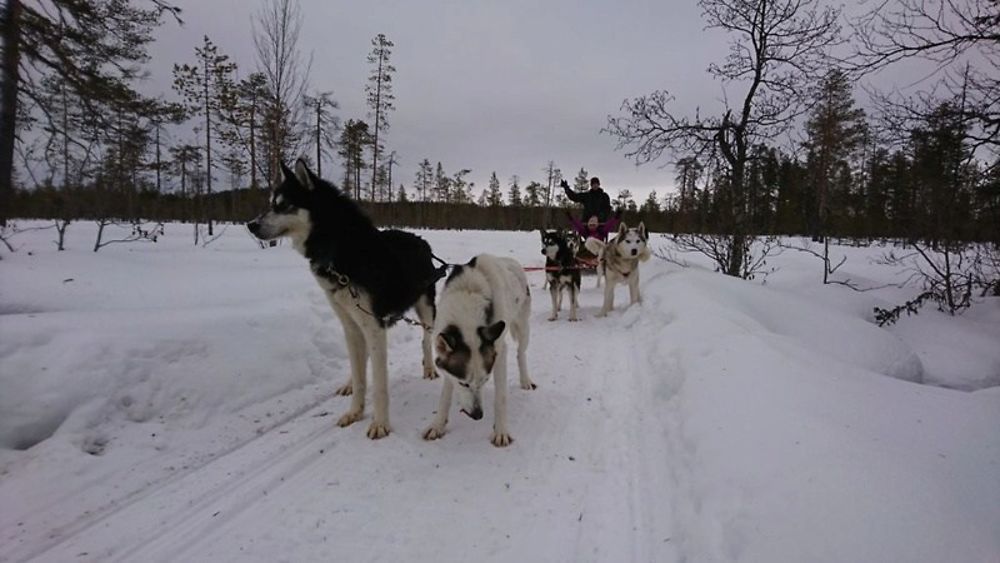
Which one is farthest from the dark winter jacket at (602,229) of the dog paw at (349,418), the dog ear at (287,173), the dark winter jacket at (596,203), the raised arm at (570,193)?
the dog ear at (287,173)

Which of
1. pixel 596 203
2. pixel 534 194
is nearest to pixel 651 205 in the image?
pixel 534 194

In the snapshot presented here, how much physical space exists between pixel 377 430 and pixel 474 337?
48.6 inches

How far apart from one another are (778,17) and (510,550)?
12.1 meters

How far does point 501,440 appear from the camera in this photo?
370 cm

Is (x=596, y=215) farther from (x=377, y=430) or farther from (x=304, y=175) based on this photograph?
(x=377, y=430)

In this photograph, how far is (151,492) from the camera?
294 centimetres

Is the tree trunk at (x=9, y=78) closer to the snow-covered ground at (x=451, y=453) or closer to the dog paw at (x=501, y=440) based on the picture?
the snow-covered ground at (x=451, y=453)

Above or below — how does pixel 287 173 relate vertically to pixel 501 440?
above

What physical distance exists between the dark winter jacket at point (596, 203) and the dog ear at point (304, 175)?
9376 millimetres

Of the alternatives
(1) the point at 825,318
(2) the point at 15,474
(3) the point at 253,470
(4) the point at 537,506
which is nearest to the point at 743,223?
(1) the point at 825,318

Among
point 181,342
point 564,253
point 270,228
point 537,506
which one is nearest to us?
point 537,506

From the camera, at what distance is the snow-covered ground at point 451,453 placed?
2355 millimetres

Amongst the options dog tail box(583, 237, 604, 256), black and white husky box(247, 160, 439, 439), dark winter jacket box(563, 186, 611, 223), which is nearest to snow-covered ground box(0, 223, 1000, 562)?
black and white husky box(247, 160, 439, 439)

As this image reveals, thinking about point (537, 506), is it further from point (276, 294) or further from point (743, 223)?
point (743, 223)
